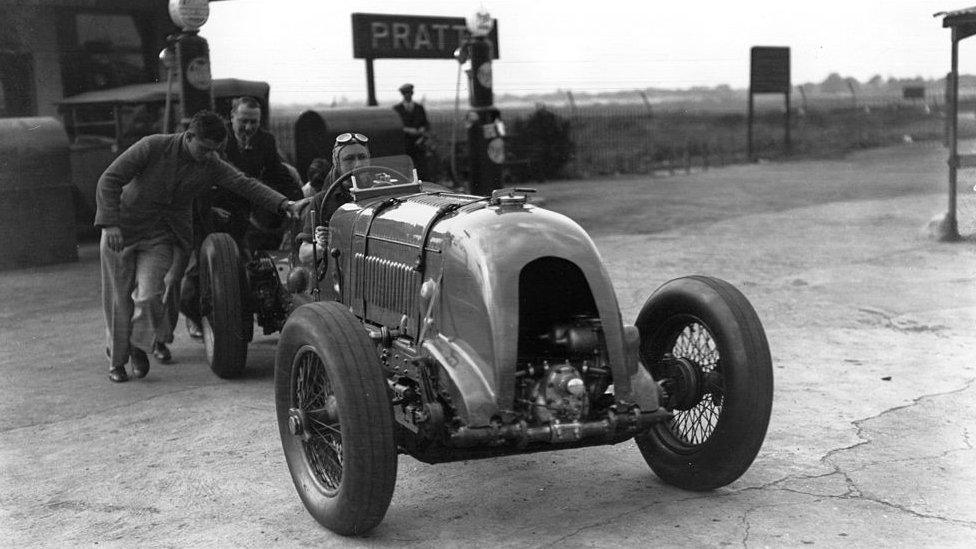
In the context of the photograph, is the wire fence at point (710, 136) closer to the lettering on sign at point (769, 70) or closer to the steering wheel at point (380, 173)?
the lettering on sign at point (769, 70)

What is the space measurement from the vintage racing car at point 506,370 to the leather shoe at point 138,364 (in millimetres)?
2578

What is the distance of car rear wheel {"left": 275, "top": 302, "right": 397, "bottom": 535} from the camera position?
4051mm

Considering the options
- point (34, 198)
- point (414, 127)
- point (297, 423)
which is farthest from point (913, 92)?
point (297, 423)

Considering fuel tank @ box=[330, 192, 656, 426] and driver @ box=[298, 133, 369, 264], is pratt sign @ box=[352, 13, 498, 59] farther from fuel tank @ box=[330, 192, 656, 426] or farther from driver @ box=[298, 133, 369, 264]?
fuel tank @ box=[330, 192, 656, 426]

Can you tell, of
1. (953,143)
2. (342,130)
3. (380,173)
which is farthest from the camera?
(342,130)

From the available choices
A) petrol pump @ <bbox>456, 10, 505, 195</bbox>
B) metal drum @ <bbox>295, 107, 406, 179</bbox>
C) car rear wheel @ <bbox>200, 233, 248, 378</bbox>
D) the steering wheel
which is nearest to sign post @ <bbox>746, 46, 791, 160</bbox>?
petrol pump @ <bbox>456, 10, 505, 195</bbox>

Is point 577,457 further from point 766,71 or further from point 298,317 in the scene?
point 766,71

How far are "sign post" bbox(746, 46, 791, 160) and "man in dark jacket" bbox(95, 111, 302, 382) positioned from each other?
21.7m

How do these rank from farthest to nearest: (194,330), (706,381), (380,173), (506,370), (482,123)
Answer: (482,123), (194,330), (380,173), (706,381), (506,370)

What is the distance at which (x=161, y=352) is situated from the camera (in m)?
7.54

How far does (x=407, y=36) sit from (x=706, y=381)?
42.7 ft

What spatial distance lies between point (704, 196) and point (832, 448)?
12.2 meters

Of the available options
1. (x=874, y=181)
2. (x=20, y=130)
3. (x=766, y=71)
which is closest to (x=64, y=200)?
(x=20, y=130)

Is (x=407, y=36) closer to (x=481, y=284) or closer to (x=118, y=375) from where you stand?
(x=118, y=375)
